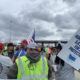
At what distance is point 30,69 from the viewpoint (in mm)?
2678

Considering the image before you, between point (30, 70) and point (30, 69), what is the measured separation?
0.01 meters

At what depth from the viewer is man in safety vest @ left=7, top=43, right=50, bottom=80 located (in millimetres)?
2664

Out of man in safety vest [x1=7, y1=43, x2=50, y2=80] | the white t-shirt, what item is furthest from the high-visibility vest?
the white t-shirt

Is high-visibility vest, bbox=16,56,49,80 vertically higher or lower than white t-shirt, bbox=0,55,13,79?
higher

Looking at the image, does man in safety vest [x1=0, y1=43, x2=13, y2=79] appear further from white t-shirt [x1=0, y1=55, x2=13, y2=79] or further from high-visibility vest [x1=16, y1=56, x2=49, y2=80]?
high-visibility vest [x1=16, y1=56, x2=49, y2=80]

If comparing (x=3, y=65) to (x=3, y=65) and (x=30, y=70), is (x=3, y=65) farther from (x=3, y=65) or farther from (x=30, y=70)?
(x=30, y=70)

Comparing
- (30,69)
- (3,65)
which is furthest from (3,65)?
(30,69)

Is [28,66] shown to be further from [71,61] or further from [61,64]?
[61,64]

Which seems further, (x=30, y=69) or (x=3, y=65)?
(x=3, y=65)

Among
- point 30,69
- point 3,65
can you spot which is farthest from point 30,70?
point 3,65

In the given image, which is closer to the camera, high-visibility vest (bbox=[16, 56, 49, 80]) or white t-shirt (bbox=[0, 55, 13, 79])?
high-visibility vest (bbox=[16, 56, 49, 80])

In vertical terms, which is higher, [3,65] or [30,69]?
[30,69]

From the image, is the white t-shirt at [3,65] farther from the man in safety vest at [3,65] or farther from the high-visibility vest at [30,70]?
the high-visibility vest at [30,70]

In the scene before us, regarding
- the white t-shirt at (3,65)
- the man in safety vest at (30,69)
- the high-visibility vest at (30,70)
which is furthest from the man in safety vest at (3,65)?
the high-visibility vest at (30,70)
